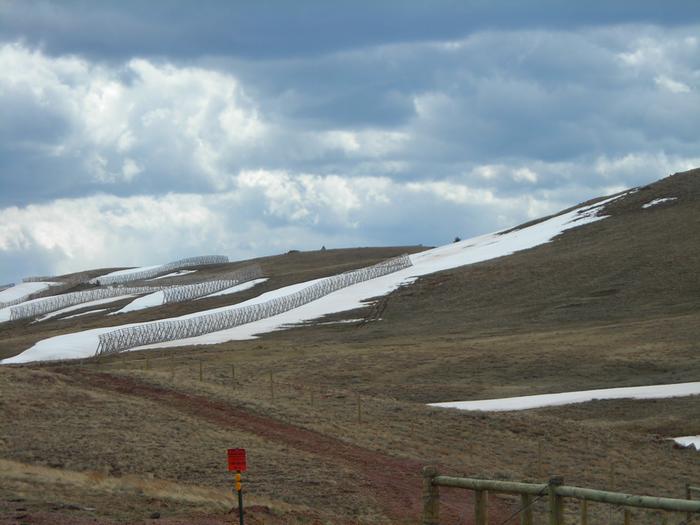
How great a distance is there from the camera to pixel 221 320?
78.6m

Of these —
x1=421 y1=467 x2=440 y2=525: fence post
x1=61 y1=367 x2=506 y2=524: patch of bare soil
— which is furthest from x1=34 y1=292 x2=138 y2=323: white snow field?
x1=421 y1=467 x2=440 y2=525: fence post

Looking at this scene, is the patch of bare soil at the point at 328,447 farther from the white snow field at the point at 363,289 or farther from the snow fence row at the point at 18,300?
the snow fence row at the point at 18,300

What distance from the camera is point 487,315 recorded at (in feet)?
242

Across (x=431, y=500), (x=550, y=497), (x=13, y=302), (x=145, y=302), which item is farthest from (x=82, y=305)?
(x=550, y=497)

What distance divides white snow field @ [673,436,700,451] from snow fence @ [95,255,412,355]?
3931cm

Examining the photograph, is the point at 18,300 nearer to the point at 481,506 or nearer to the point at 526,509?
the point at 481,506

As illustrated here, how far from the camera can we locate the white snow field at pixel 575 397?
4044 cm

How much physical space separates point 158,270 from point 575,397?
116 m

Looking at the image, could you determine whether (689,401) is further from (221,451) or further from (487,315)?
(487,315)

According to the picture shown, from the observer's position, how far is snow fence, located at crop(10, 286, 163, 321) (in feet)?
349

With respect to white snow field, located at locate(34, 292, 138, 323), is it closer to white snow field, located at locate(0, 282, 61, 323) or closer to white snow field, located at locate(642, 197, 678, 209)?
white snow field, located at locate(0, 282, 61, 323)

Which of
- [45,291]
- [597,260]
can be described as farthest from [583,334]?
[45,291]

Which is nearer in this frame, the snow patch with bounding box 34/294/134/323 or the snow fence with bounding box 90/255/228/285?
the snow patch with bounding box 34/294/134/323

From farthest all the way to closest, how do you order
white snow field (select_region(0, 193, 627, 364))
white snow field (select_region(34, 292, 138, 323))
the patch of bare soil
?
white snow field (select_region(34, 292, 138, 323)), white snow field (select_region(0, 193, 627, 364)), the patch of bare soil
